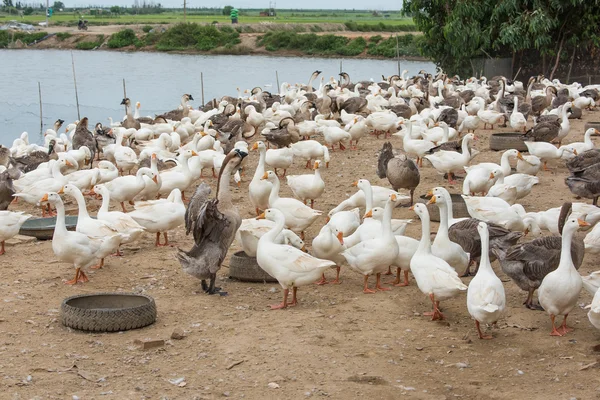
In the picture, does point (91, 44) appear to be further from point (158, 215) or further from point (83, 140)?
point (158, 215)

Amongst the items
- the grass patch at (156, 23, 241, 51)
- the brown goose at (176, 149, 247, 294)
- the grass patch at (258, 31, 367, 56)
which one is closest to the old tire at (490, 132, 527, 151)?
the brown goose at (176, 149, 247, 294)

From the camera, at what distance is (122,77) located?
42094 millimetres

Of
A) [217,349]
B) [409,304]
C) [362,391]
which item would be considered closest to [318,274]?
[409,304]

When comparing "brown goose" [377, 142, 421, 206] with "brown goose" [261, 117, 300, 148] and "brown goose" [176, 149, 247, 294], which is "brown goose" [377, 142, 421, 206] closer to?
"brown goose" [176, 149, 247, 294]

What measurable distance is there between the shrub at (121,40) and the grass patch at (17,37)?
20.2ft

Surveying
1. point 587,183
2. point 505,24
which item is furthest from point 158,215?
point 505,24

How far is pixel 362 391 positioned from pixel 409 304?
221 centimetres

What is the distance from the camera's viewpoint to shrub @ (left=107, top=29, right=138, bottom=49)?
6300 cm

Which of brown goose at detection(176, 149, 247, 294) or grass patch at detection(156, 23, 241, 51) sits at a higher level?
grass patch at detection(156, 23, 241, 51)

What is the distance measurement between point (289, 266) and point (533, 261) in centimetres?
227

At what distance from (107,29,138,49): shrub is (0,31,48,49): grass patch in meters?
6.16

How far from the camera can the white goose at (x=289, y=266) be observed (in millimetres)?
8086

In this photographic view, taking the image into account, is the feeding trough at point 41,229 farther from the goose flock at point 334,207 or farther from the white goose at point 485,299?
the white goose at point 485,299

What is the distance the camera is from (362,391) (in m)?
6.19
